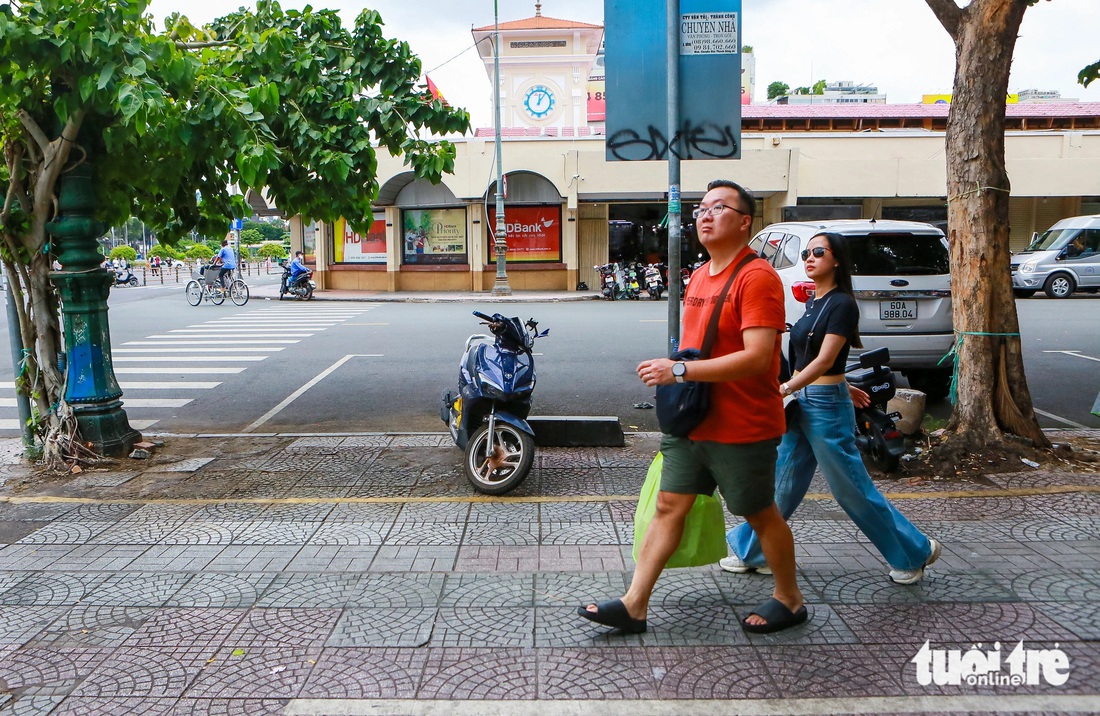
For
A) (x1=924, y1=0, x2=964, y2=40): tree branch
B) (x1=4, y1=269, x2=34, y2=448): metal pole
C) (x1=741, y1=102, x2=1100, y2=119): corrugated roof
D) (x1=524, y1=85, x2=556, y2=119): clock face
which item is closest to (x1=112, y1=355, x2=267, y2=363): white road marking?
(x1=4, y1=269, x2=34, y2=448): metal pole

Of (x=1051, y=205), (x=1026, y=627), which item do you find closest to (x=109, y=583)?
(x=1026, y=627)

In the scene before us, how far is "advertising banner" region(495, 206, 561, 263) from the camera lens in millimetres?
27422

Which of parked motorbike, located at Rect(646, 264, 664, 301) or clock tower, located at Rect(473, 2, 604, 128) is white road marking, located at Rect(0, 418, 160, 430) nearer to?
parked motorbike, located at Rect(646, 264, 664, 301)

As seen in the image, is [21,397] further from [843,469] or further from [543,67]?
[543,67]

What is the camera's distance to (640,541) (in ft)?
12.6

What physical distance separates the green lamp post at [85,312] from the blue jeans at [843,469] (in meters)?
5.32

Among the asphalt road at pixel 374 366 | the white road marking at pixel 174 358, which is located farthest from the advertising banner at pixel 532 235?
the white road marking at pixel 174 358

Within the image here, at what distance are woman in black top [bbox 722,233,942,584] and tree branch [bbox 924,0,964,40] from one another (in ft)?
11.3

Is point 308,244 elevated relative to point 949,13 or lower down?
lower down

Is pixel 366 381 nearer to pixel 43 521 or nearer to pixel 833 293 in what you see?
pixel 43 521

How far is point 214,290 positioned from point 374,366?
44.2 feet

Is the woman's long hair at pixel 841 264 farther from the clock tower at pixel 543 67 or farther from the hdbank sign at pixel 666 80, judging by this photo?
the clock tower at pixel 543 67

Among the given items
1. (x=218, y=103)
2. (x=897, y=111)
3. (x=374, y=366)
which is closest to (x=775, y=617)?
(x=218, y=103)

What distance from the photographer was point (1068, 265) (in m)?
22.0
